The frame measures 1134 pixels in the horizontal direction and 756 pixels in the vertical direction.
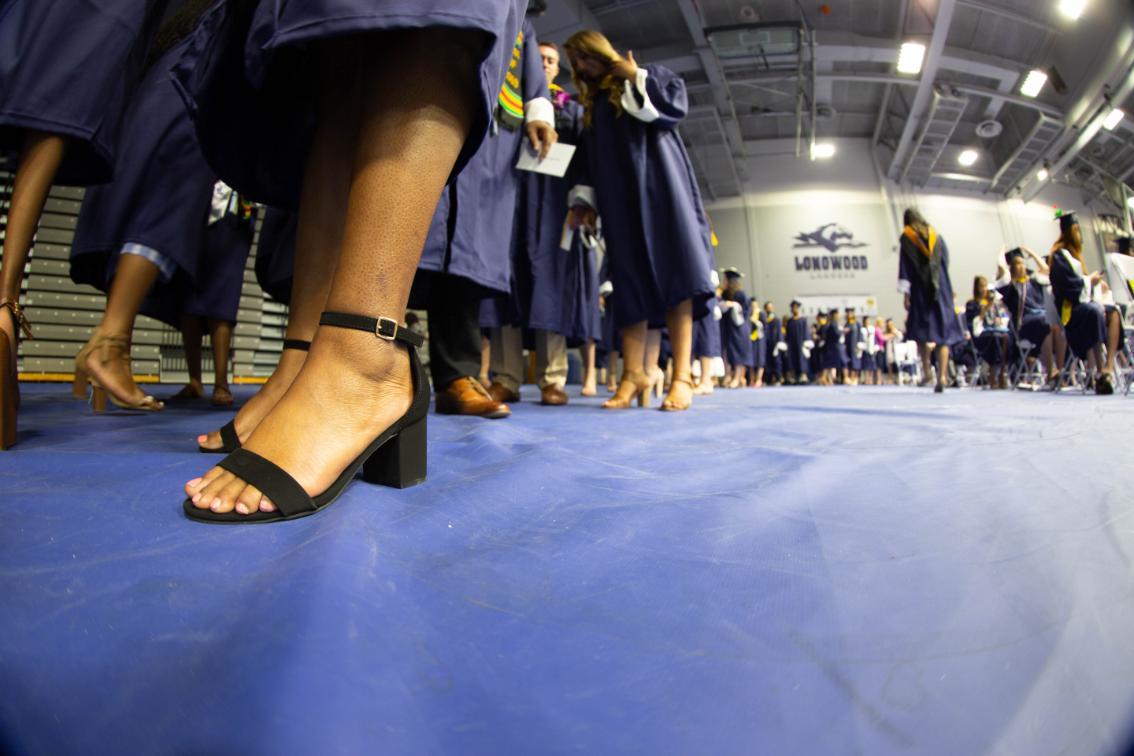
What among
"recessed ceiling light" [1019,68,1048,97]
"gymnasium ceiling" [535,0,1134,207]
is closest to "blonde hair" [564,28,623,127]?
"gymnasium ceiling" [535,0,1134,207]

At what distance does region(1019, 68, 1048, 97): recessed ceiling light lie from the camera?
9.40m

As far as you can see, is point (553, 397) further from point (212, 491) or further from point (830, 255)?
point (830, 255)

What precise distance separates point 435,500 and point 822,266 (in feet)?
48.1

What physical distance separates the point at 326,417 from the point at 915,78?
12.4 m

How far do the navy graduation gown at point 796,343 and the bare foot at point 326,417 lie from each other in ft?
37.9

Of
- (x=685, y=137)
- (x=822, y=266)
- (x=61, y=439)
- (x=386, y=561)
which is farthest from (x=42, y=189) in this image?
(x=822, y=266)

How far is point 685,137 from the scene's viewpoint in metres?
11.8

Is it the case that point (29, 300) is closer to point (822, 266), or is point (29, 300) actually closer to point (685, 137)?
point (685, 137)

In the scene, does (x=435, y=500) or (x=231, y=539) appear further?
(x=435, y=500)

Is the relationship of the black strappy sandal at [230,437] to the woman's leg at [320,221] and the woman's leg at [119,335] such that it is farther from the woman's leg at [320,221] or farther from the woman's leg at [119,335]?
the woman's leg at [119,335]

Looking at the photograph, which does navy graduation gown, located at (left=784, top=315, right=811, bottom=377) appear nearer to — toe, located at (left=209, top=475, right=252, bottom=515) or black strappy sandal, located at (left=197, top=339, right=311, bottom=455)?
black strappy sandal, located at (left=197, top=339, right=311, bottom=455)

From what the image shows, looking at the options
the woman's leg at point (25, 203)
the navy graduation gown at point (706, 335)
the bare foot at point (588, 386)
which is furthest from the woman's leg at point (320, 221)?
the navy graduation gown at point (706, 335)

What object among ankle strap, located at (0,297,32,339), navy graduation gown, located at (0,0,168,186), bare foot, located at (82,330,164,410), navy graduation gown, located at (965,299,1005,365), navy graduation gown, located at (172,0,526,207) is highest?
navy graduation gown, located at (0,0,168,186)

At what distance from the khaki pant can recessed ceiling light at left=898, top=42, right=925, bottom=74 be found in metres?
9.64
